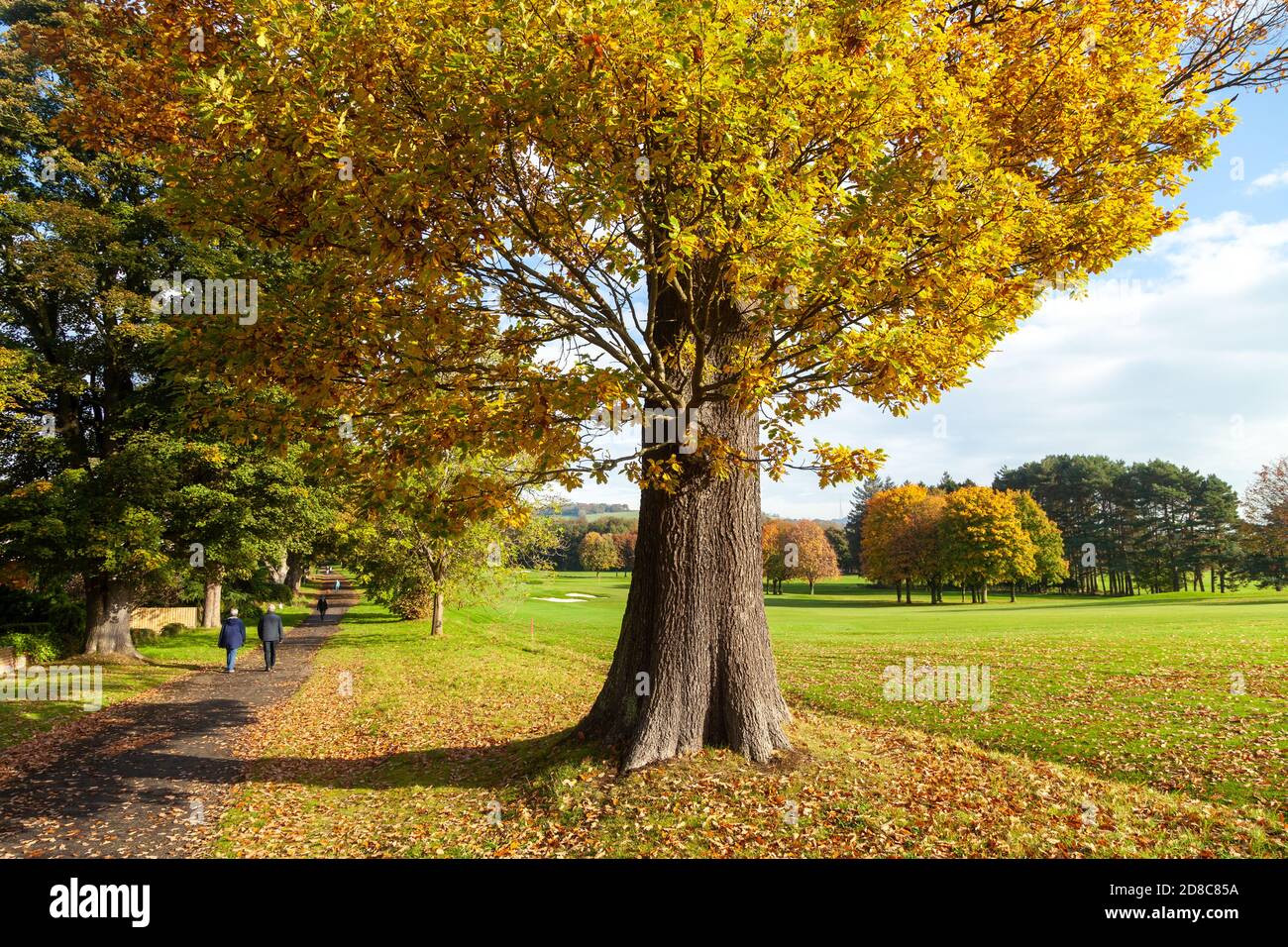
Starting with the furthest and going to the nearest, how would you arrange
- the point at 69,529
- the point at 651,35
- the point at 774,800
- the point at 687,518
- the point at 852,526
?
1. the point at 852,526
2. the point at 69,529
3. the point at 687,518
4. the point at 774,800
5. the point at 651,35

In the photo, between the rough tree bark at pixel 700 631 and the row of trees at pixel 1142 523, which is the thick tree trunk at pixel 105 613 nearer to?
the rough tree bark at pixel 700 631

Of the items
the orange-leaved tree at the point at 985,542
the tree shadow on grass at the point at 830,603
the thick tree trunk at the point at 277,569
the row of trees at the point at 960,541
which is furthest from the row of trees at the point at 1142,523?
the thick tree trunk at the point at 277,569

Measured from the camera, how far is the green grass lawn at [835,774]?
629 centimetres

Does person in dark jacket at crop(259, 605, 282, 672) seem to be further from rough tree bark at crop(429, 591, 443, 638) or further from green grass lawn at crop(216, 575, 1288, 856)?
rough tree bark at crop(429, 591, 443, 638)

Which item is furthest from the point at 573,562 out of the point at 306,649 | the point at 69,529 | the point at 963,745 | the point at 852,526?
the point at 963,745

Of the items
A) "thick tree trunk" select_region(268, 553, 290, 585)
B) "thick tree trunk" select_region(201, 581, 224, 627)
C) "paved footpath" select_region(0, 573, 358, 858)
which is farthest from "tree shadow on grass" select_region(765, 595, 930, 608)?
"paved footpath" select_region(0, 573, 358, 858)

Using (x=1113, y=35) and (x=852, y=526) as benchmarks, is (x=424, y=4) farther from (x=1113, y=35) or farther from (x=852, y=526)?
(x=852, y=526)

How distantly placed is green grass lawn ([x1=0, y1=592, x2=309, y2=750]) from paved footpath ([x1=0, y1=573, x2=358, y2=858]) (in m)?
0.58

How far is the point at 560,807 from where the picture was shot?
22.8 feet

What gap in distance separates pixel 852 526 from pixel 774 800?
108012 mm

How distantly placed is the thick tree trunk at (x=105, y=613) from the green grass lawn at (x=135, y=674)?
0.57 m

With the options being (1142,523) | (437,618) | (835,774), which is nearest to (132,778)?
(835,774)

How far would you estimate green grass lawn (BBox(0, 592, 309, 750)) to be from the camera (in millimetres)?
12055

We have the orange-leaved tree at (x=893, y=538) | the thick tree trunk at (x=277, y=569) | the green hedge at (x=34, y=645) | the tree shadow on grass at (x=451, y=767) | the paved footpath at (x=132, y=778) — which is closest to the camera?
the paved footpath at (x=132, y=778)
